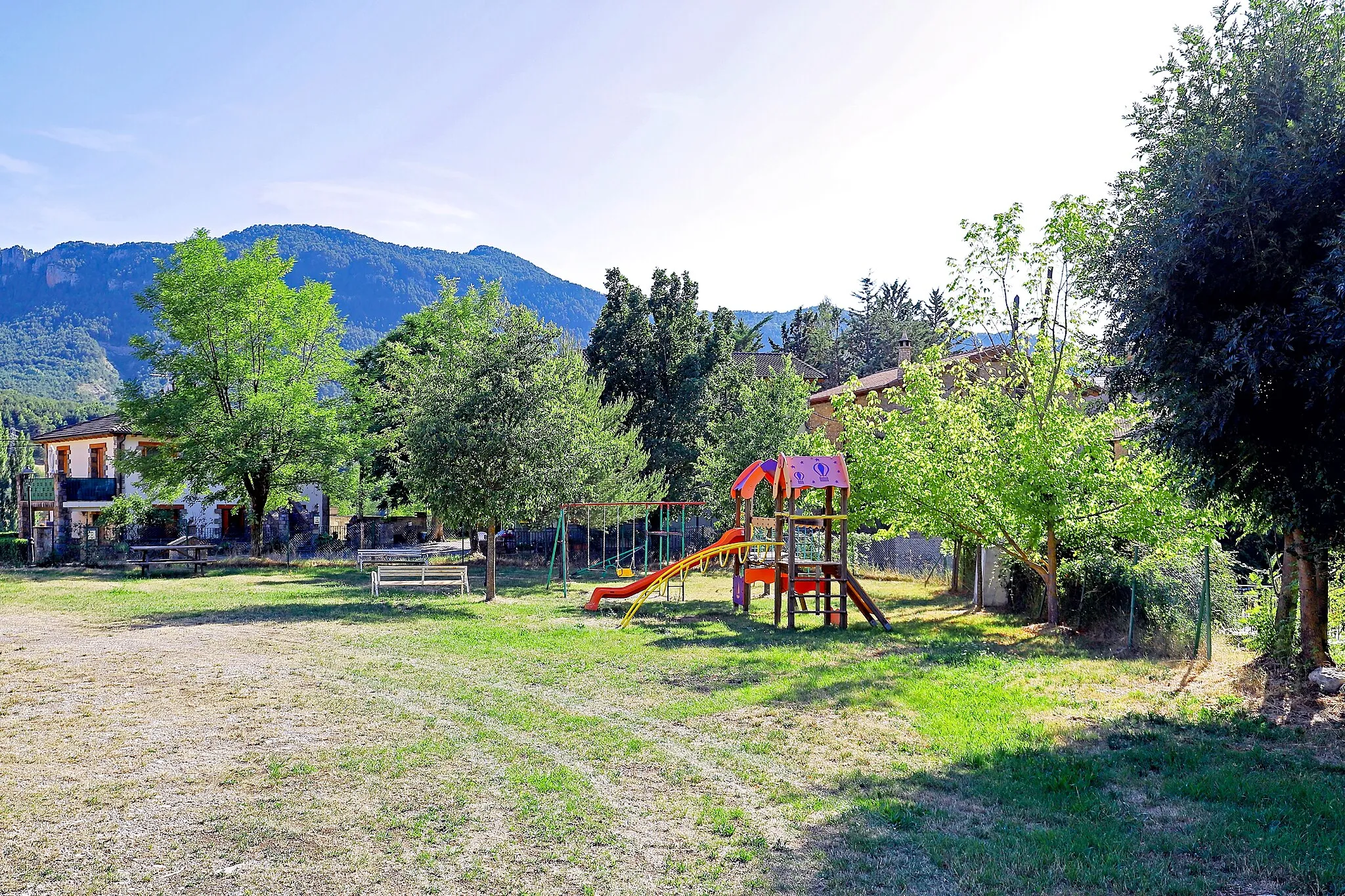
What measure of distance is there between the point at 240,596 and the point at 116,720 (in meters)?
13.6

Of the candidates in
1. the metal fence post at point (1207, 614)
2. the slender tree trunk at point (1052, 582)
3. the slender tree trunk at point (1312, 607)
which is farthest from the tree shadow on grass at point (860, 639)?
the slender tree trunk at point (1312, 607)

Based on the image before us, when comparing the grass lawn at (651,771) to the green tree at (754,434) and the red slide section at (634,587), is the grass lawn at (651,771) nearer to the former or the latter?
the red slide section at (634,587)

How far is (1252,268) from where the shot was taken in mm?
8656

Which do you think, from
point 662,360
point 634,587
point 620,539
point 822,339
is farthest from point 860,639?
point 822,339

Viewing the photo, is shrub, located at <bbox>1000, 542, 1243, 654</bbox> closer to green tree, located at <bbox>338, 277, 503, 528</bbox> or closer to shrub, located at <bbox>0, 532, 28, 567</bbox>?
green tree, located at <bbox>338, 277, 503, 528</bbox>

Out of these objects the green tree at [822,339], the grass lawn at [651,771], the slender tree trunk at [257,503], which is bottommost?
the grass lawn at [651,771]

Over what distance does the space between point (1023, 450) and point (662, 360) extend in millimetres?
25964

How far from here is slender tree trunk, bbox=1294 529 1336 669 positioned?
10.8 metres

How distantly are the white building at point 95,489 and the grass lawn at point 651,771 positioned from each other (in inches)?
1387

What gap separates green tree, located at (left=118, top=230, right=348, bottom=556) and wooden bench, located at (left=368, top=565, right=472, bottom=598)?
1195 cm

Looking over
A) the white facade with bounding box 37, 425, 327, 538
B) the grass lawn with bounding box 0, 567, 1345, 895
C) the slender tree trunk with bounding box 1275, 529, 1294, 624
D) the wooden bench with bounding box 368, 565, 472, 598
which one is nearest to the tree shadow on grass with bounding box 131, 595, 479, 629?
the wooden bench with bounding box 368, 565, 472, 598

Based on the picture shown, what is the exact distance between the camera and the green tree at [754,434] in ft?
102

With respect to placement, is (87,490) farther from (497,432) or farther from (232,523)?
(497,432)

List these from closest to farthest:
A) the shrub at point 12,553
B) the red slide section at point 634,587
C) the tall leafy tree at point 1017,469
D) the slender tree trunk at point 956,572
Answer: the tall leafy tree at point 1017,469, the red slide section at point 634,587, the slender tree trunk at point 956,572, the shrub at point 12,553
